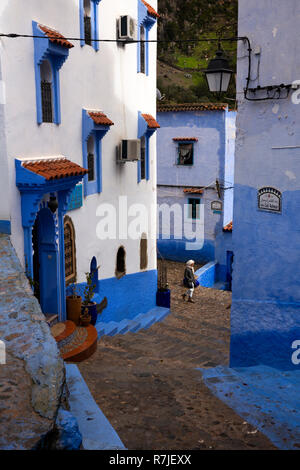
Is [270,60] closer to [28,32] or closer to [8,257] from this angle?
[28,32]

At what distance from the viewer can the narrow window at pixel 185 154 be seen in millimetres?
23641

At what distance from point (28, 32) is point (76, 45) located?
2375 mm

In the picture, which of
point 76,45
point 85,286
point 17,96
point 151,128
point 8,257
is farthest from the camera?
point 151,128

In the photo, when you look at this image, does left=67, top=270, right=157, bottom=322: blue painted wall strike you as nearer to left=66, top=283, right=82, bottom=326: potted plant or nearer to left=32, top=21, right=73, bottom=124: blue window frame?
left=66, top=283, right=82, bottom=326: potted plant

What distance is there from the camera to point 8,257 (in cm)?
666

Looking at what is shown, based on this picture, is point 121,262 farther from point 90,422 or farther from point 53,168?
point 90,422

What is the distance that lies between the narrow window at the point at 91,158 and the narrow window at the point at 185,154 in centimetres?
1224

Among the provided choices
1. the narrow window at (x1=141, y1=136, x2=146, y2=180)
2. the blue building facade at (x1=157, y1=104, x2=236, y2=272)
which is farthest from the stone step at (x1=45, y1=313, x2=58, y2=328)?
the blue building facade at (x1=157, y1=104, x2=236, y2=272)

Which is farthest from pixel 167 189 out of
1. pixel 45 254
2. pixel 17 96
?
pixel 17 96

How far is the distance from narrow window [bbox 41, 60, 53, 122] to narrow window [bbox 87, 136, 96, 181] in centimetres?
238

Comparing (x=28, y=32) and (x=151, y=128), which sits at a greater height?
(x=28, y=32)

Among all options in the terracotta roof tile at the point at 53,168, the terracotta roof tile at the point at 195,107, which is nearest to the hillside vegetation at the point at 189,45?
the terracotta roof tile at the point at 195,107

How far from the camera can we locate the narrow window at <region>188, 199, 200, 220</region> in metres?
24.1

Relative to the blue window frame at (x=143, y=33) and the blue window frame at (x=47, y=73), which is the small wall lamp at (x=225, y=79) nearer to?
the blue window frame at (x=47, y=73)
